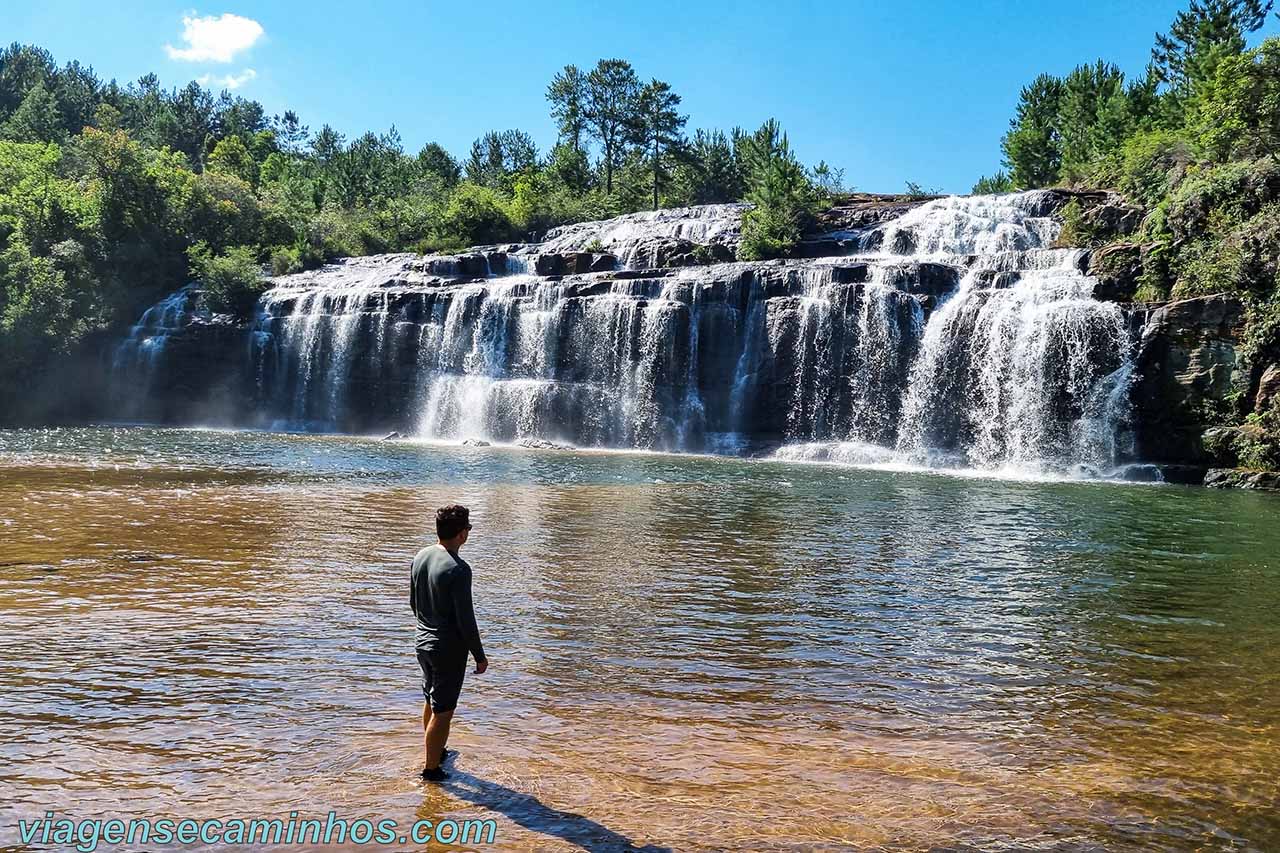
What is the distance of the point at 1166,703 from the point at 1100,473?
23753mm

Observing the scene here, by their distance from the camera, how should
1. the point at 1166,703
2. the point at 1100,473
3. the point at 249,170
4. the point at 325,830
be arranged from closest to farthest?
1. the point at 325,830
2. the point at 1166,703
3. the point at 1100,473
4. the point at 249,170

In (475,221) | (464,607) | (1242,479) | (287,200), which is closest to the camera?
(464,607)

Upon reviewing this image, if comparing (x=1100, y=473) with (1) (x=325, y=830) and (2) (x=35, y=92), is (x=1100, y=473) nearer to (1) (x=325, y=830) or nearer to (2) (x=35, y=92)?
(1) (x=325, y=830)

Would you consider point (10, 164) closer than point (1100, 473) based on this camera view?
No

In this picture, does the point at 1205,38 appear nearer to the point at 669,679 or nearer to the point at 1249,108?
the point at 1249,108

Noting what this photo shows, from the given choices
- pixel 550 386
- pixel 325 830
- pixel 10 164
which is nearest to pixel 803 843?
pixel 325 830

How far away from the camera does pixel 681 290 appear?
127 ft

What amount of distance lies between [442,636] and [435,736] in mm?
571

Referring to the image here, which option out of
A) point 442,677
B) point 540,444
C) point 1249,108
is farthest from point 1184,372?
point 442,677

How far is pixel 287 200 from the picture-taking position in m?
71.6

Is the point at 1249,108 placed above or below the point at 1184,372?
above

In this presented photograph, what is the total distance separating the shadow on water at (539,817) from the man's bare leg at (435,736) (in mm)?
153

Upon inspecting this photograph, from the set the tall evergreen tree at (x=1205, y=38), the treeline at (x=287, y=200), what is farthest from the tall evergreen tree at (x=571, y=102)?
the tall evergreen tree at (x=1205, y=38)

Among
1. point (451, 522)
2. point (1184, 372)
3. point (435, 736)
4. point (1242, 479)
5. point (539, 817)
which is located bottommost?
point (539, 817)
